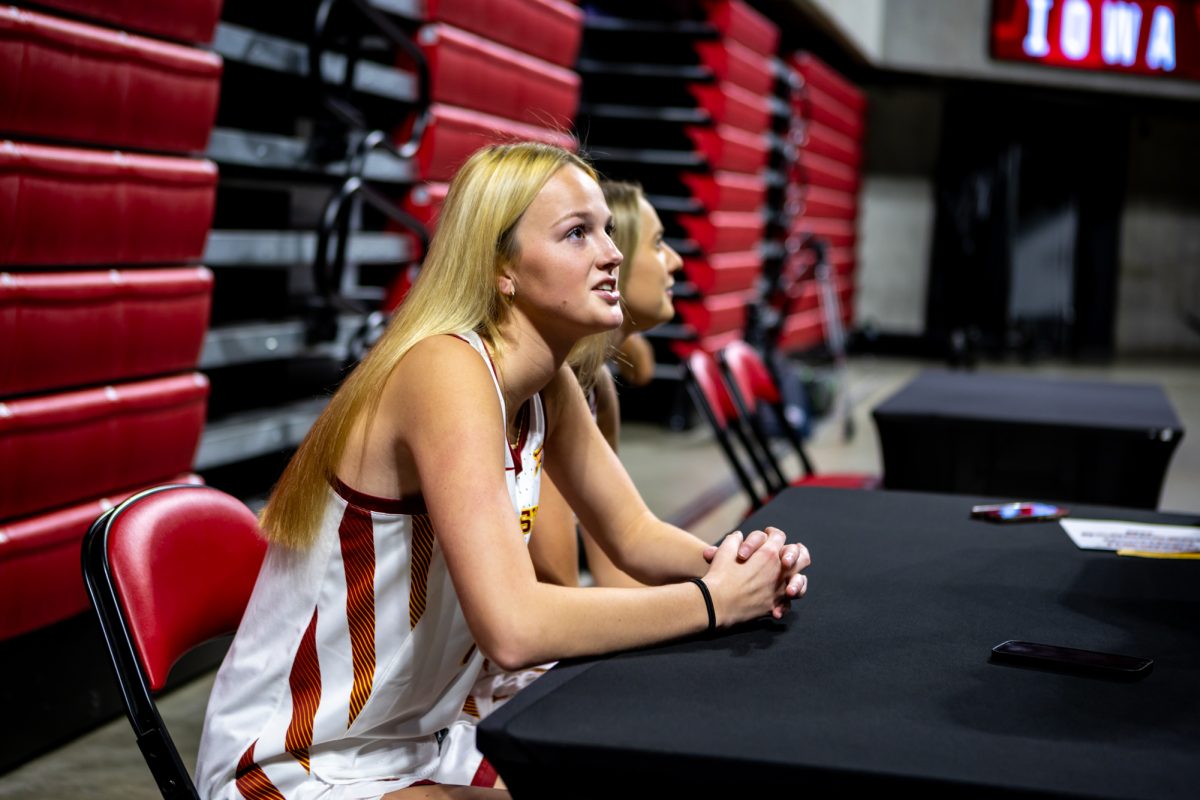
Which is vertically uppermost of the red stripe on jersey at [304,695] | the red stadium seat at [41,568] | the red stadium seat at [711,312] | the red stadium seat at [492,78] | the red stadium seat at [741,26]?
the red stadium seat at [741,26]

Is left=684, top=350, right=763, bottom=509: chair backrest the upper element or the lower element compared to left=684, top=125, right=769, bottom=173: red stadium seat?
lower

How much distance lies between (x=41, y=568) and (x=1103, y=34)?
11.8 m

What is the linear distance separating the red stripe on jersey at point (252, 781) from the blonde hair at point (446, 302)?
0.25 metres

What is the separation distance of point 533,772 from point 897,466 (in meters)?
2.70

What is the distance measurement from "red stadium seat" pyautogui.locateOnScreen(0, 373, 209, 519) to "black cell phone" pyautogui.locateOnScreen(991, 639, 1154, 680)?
1.95 m

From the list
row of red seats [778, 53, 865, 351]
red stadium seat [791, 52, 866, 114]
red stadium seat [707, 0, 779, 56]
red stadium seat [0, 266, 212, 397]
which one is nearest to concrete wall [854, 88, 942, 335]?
row of red seats [778, 53, 865, 351]

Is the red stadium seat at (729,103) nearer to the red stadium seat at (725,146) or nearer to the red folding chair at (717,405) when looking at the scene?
the red stadium seat at (725,146)

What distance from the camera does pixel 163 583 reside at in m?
1.52

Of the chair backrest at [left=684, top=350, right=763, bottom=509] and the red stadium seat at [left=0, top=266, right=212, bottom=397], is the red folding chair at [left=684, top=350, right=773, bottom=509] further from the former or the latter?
the red stadium seat at [left=0, top=266, right=212, bottom=397]

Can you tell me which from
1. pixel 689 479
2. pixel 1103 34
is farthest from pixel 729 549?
pixel 1103 34

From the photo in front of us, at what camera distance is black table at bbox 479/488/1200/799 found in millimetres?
1075

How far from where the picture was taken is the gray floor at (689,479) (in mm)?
2703

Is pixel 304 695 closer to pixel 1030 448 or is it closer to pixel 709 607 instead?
pixel 709 607

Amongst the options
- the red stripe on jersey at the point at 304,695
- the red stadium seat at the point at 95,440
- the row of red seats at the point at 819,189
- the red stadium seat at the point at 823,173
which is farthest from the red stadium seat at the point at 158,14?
the red stadium seat at the point at 823,173
